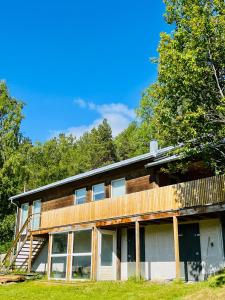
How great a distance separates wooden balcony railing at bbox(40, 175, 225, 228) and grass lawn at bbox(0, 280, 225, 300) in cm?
350

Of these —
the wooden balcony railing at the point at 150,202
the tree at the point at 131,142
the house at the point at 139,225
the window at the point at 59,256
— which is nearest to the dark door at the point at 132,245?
the house at the point at 139,225

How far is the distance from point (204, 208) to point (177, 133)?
4.22 m

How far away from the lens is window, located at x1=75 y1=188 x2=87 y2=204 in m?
24.8

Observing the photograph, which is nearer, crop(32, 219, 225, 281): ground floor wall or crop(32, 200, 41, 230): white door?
crop(32, 219, 225, 281): ground floor wall

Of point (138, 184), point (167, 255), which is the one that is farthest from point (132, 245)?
point (138, 184)

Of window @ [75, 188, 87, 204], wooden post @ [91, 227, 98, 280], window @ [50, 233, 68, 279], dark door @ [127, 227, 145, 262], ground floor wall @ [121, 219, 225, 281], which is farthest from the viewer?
window @ [75, 188, 87, 204]

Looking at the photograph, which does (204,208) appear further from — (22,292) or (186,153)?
(22,292)

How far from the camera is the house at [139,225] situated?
16.6 meters

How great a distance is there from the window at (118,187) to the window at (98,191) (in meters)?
0.93

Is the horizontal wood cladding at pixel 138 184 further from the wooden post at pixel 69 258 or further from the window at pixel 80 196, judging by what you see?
the wooden post at pixel 69 258

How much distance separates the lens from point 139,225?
65.7 ft

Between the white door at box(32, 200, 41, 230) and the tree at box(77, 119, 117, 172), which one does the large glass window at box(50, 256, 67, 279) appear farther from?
the tree at box(77, 119, 117, 172)

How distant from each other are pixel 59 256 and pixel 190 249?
27.7 ft

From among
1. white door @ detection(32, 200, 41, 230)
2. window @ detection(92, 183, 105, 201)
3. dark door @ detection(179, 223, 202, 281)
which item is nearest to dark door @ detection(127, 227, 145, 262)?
dark door @ detection(179, 223, 202, 281)
